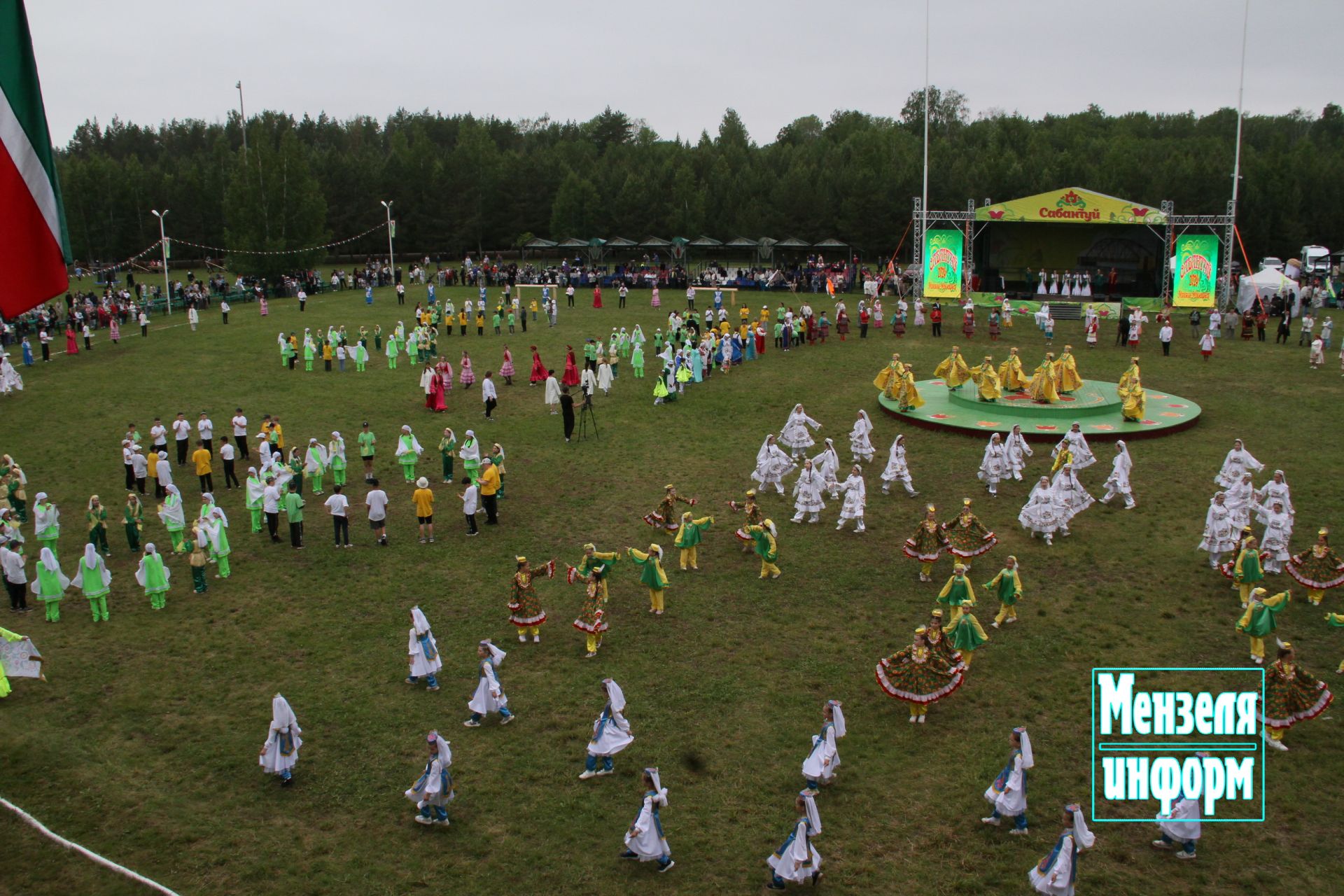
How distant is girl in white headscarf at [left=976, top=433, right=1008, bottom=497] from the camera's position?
1898cm

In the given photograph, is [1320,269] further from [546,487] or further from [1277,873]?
[1277,873]

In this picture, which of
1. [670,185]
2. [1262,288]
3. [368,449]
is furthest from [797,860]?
[670,185]

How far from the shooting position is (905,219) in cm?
5366

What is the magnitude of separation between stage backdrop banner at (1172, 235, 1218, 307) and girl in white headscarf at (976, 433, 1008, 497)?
75.6 ft

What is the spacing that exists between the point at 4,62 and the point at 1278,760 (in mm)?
12256

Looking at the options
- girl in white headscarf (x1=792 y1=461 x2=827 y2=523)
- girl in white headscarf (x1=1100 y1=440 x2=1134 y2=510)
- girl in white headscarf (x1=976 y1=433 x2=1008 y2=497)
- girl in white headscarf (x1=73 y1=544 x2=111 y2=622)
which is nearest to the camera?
girl in white headscarf (x1=73 y1=544 x2=111 y2=622)

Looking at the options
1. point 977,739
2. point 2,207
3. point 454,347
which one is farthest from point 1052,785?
point 454,347

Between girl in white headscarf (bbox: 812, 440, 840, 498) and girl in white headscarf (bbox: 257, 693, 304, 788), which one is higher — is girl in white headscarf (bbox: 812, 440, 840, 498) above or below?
above

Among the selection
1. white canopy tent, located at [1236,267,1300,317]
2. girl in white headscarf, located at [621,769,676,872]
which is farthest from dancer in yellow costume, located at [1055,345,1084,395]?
girl in white headscarf, located at [621,769,676,872]

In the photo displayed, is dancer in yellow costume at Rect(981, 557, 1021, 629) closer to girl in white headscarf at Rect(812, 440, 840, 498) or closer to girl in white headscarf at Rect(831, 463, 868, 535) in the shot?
girl in white headscarf at Rect(831, 463, 868, 535)

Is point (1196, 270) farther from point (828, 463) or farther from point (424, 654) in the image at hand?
point (424, 654)

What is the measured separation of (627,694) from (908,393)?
14.5 m

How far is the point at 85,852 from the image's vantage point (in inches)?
365

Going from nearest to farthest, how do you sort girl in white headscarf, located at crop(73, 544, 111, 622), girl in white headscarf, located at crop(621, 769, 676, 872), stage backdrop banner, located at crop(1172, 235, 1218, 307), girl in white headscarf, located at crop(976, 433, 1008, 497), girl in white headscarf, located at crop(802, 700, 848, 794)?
1. girl in white headscarf, located at crop(621, 769, 676, 872)
2. girl in white headscarf, located at crop(802, 700, 848, 794)
3. girl in white headscarf, located at crop(73, 544, 111, 622)
4. girl in white headscarf, located at crop(976, 433, 1008, 497)
5. stage backdrop banner, located at crop(1172, 235, 1218, 307)
